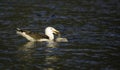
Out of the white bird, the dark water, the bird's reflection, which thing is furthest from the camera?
the white bird

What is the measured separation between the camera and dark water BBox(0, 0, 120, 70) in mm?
20938

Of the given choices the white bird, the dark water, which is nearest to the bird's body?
the white bird

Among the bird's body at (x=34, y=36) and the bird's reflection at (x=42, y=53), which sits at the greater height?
the bird's body at (x=34, y=36)

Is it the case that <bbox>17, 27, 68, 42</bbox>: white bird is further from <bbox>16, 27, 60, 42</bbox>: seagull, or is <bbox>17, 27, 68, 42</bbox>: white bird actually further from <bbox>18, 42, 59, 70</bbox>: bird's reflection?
<bbox>18, 42, 59, 70</bbox>: bird's reflection

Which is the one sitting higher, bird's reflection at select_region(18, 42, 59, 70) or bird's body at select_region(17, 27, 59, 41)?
bird's body at select_region(17, 27, 59, 41)

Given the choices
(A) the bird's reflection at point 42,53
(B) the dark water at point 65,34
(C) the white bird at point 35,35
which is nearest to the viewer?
(B) the dark water at point 65,34

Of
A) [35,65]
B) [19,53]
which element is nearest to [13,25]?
[19,53]

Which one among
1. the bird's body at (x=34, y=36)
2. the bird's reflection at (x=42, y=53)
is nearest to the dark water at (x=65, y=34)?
the bird's reflection at (x=42, y=53)

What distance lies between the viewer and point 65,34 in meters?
28.4

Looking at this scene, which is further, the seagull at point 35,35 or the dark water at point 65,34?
the seagull at point 35,35

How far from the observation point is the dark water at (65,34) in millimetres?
20938

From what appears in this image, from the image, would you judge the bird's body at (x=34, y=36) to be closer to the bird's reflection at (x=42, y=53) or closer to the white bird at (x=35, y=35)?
the white bird at (x=35, y=35)

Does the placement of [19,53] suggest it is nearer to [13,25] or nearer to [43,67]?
[43,67]

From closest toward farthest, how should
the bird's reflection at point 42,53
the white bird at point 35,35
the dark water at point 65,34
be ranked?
the dark water at point 65,34 < the bird's reflection at point 42,53 < the white bird at point 35,35
